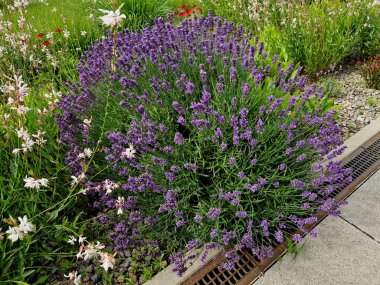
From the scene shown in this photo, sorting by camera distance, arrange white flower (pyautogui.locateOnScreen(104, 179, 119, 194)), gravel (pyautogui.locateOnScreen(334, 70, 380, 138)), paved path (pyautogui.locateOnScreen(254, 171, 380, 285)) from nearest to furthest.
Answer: white flower (pyautogui.locateOnScreen(104, 179, 119, 194)), paved path (pyautogui.locateOnScreen(254, 171, 380, 285)), gravel (pyautogui.locateOnScreen(334, 70, 380, 138))

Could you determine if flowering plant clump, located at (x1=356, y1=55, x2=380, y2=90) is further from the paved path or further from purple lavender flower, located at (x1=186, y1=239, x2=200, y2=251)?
purple lavender flower, located at (x1=186, y1=239, x2=200, y2=251)

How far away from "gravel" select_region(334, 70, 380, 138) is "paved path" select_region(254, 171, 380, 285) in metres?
1.23

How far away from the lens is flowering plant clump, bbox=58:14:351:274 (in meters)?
1.98

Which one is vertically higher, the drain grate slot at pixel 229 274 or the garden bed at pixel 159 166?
the garden bed at pixel 159 166

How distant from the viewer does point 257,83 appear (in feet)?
8.41

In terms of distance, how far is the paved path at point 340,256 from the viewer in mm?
1886

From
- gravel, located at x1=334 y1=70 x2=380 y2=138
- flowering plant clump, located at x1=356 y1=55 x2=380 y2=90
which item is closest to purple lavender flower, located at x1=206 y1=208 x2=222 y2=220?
gravel, located at x1=334 y1=70 x2=380 y2=138

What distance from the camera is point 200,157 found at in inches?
83.1

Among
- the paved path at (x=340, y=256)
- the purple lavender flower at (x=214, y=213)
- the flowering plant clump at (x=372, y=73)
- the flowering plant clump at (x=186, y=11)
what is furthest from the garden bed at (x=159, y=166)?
the flowering plant clump at (x=186, y=11)

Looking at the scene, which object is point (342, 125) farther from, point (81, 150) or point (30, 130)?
point (30, 130)

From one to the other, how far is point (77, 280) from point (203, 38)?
8.04 ft

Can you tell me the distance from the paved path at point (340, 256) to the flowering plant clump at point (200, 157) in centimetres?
15

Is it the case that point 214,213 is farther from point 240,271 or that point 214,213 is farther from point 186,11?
point 186,11

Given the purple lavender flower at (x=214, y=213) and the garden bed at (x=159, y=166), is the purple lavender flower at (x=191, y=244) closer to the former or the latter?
the garden bed at (x=159, y=166)
